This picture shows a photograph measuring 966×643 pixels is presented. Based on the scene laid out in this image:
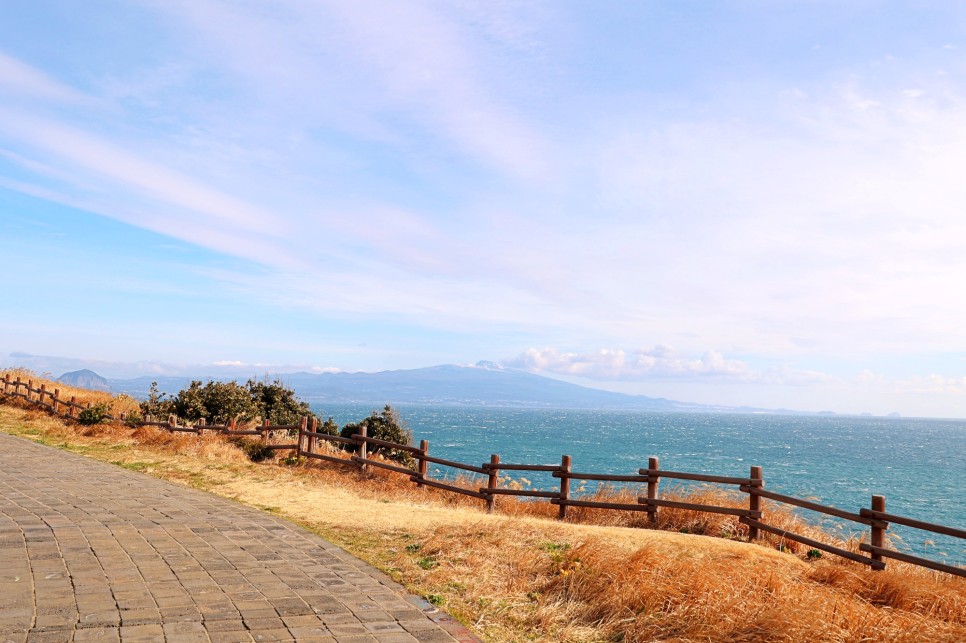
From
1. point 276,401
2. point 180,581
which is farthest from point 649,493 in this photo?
point 276,401

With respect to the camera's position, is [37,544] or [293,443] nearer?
[37,544]

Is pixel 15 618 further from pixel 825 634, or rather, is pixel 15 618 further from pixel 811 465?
pixel 811 465

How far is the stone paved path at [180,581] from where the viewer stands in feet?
18.1

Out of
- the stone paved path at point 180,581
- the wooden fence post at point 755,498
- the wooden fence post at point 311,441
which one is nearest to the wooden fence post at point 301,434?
the wooden fence post at point 311,441

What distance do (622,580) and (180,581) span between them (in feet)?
15.7

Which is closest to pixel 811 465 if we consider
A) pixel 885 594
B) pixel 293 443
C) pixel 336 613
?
pixel 293 443

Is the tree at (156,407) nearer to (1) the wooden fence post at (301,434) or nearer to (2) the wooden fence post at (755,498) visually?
(1) the wooden fence post at (301,434)

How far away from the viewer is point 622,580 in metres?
7.29

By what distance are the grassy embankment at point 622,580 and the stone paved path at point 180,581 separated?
2.36 ft

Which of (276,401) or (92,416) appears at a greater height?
(276,401)

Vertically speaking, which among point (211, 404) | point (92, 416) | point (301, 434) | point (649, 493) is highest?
point (211, 404)

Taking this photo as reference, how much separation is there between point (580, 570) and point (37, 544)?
6.57 m

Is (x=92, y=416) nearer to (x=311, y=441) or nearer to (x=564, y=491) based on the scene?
(x=311, y=441)

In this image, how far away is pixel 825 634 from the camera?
5621 mm
